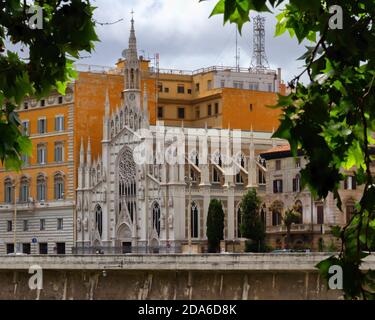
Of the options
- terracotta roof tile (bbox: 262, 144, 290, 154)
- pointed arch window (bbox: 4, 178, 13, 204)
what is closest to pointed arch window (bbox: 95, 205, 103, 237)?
pointed arch window (bbox: 4, 178, 13, 204)

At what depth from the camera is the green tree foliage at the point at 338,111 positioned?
7.07 metres

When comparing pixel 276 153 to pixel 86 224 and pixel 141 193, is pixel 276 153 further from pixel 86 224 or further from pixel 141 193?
pixel 86 224

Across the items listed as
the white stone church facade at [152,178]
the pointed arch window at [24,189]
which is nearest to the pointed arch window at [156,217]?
the white stone church facade at [152,178]

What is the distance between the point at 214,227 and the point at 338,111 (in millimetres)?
62798

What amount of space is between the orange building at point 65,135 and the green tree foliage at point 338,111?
72.1 m

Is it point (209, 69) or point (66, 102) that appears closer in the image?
point (66, 102)

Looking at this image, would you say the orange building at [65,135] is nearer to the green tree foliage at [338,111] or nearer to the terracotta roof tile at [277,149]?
the terracotta roof tile at [277,149]

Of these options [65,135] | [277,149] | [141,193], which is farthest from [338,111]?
[65,135]

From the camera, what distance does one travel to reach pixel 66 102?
272ft

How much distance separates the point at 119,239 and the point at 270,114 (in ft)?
61.3

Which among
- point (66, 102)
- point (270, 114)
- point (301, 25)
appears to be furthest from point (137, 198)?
point (301, 25)

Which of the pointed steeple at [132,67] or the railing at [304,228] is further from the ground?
the pointed steeple at [132,67]

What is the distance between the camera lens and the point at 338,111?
7.59 m

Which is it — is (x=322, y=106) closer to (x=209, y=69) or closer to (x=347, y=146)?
(x=347, y=146)
